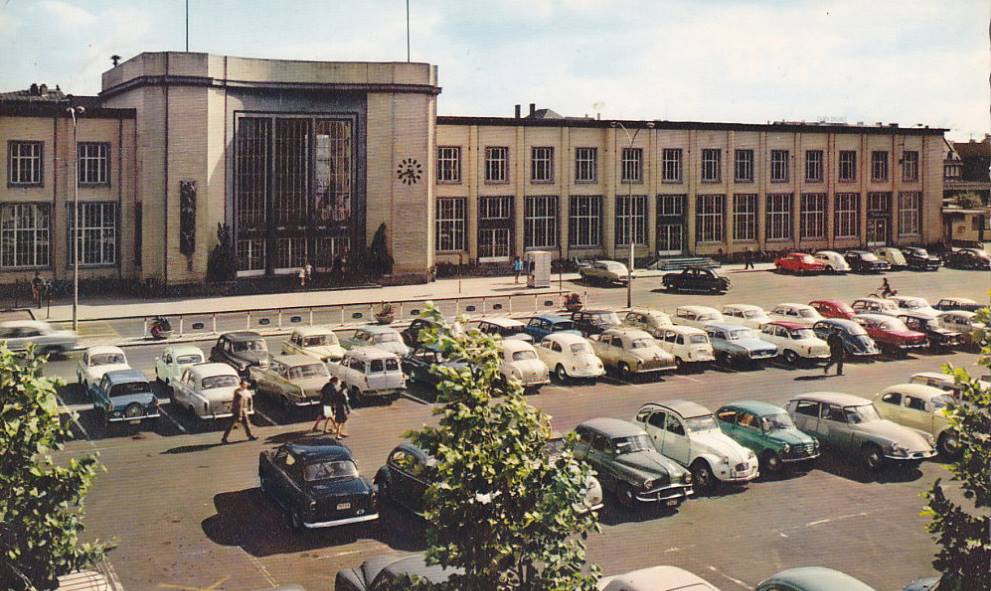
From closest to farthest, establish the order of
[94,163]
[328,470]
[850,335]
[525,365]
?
[328,470] → [525,365] → [850,335] → [94,163]

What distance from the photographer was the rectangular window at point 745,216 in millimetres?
74562

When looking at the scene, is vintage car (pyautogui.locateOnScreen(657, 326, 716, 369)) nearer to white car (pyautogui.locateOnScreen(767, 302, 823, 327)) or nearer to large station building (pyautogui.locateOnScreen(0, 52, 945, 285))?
white car (pyautogui.locateOnScreen(767, 302, 823, 327))

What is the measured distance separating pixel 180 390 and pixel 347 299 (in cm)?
2398

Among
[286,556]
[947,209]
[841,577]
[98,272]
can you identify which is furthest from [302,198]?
[947,209]

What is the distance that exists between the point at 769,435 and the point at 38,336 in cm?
2550

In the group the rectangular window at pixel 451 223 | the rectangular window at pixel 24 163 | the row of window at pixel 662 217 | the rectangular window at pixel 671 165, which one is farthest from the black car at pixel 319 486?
the rectangular window at pixel 671 165

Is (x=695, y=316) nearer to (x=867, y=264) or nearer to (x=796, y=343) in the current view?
(x=796, y=343)

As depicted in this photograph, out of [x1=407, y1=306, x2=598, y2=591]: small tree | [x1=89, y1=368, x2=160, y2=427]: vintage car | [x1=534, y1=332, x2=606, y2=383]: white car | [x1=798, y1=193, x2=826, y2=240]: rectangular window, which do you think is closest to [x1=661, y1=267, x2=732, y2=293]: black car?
[x1=798, y1=193, x2=826, y2=240]: rectangular window

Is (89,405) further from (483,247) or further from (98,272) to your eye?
(483,247)

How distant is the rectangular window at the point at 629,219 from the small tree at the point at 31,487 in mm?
60325

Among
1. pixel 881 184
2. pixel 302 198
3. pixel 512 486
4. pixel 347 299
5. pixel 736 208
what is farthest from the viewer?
pixel 881 184

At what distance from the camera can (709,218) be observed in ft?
241

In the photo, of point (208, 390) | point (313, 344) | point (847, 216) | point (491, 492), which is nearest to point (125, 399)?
point (208, 390)

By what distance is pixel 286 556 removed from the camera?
18125 mm
